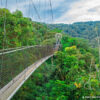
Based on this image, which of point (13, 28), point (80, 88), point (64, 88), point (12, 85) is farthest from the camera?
point (13, 28)

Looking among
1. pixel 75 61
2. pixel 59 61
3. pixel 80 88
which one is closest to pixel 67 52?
pixel 59 61

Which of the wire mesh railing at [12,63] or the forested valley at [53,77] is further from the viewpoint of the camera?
the forested valley at [53,77]

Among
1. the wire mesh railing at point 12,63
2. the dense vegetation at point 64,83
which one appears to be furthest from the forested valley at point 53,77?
the wire mesh railing at point 12,63

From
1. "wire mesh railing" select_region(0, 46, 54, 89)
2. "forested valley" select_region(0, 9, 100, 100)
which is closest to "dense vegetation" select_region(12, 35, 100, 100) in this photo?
"forested valley" select_region(0, 9, 100, 100)

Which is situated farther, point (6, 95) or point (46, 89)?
point (46, 89)

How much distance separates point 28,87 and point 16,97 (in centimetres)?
73

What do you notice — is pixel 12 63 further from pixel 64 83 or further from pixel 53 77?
pixel 53 77

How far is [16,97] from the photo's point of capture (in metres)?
4.02

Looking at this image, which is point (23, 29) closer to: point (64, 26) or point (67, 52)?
point (67, 52)

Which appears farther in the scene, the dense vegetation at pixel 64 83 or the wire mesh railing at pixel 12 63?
the dense vegetation at pixel 64 83

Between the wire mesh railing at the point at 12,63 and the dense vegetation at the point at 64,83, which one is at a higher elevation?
the wire mesh railing at the point at 12,63

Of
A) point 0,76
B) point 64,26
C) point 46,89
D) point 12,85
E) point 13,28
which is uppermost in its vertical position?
point 64,26

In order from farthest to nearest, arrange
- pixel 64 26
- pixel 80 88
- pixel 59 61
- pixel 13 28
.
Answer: pixel 64 26 → pixel 59 61 → pixel 13 28 → pixel 80 88

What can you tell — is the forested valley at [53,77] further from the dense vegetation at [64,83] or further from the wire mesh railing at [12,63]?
the wire mesh railing at [12,63]
